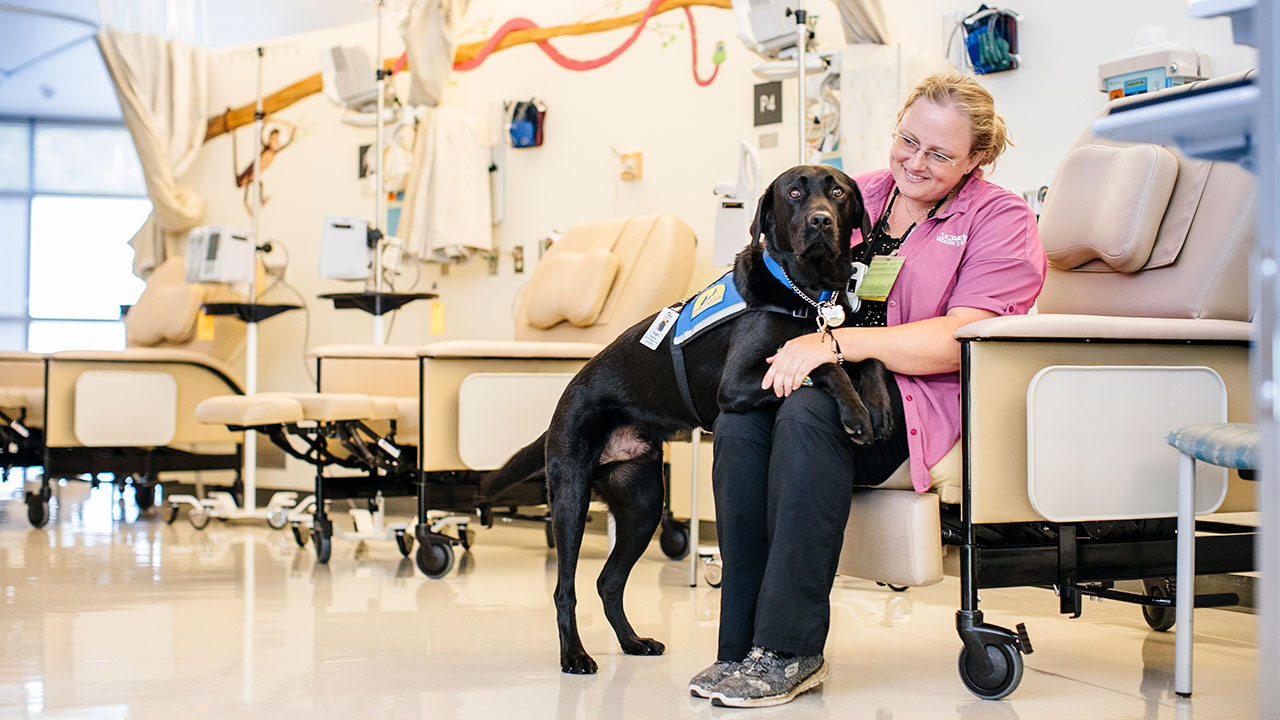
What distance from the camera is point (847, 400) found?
6.36 ft

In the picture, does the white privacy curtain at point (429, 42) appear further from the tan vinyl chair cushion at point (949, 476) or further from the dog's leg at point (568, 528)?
the tan vinyl chair cushion at point (949, 476)

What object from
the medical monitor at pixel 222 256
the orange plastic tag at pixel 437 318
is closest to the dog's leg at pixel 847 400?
the orange plastic tag at pixel 437 318

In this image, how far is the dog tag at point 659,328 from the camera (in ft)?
7.55

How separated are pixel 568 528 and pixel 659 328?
16.7 inches

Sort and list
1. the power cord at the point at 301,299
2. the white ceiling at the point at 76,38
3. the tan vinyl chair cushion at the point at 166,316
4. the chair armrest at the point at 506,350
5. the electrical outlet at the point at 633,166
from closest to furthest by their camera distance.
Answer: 1. the chair armrest at the point at 506,350
2. the electrical outlet at the point at 633,166
3. the tan vinyl chair cushion at the point at 166,316
4. the power cord at the point at 301,299
5. the white ceiling at the point at 76,38

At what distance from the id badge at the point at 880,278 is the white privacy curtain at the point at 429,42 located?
3.56m

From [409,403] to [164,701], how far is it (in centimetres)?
202

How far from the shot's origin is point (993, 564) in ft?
6.68

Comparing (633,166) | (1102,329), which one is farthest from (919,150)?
(633,166)

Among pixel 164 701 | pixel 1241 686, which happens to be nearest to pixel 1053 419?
pixel 1241 686

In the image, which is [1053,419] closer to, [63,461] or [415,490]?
[415,490]

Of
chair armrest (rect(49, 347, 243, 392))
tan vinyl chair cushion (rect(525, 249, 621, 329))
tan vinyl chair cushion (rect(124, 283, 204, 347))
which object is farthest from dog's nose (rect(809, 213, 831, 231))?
tan vinyl chair cushion (rect(124, 283, 204, 347))

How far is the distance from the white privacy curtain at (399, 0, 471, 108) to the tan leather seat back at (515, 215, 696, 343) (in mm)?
1432

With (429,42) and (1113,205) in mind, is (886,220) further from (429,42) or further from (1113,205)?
(429,42)
